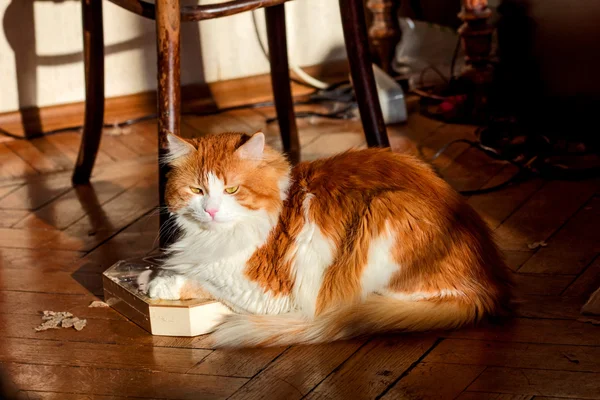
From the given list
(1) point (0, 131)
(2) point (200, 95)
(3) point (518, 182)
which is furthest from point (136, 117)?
(3) point (518, 182)

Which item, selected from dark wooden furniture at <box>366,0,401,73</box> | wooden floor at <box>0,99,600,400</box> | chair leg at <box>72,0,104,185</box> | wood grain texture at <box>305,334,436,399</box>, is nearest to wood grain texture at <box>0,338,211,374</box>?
wooden floor at <box>0,99,600,400</box>

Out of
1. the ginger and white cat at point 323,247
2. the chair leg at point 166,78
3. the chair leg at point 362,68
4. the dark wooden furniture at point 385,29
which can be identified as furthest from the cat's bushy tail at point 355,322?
the dark wooden furniture at point 385,29

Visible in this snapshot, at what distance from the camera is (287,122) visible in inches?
87.9

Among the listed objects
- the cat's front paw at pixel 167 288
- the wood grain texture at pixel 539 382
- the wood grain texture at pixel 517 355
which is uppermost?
the cat's front paw at pixel 167 288

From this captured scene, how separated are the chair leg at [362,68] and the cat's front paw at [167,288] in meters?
0.57

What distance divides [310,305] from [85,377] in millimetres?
348

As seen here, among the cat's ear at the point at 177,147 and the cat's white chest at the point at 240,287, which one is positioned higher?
the cat's ear at the point at 177,147

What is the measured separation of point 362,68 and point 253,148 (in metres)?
0.51

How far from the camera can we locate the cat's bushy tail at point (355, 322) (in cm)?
134

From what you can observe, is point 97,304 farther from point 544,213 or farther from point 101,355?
point 544,213

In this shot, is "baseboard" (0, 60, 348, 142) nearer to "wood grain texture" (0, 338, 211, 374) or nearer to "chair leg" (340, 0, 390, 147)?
"chair leg" (340, 0, 390, 147)

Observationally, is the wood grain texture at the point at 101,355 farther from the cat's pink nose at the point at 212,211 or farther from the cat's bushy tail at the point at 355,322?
the cat's pink nose at the point at 212,211

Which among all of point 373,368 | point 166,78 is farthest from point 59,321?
point 373,368

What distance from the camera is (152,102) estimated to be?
2602 mm
